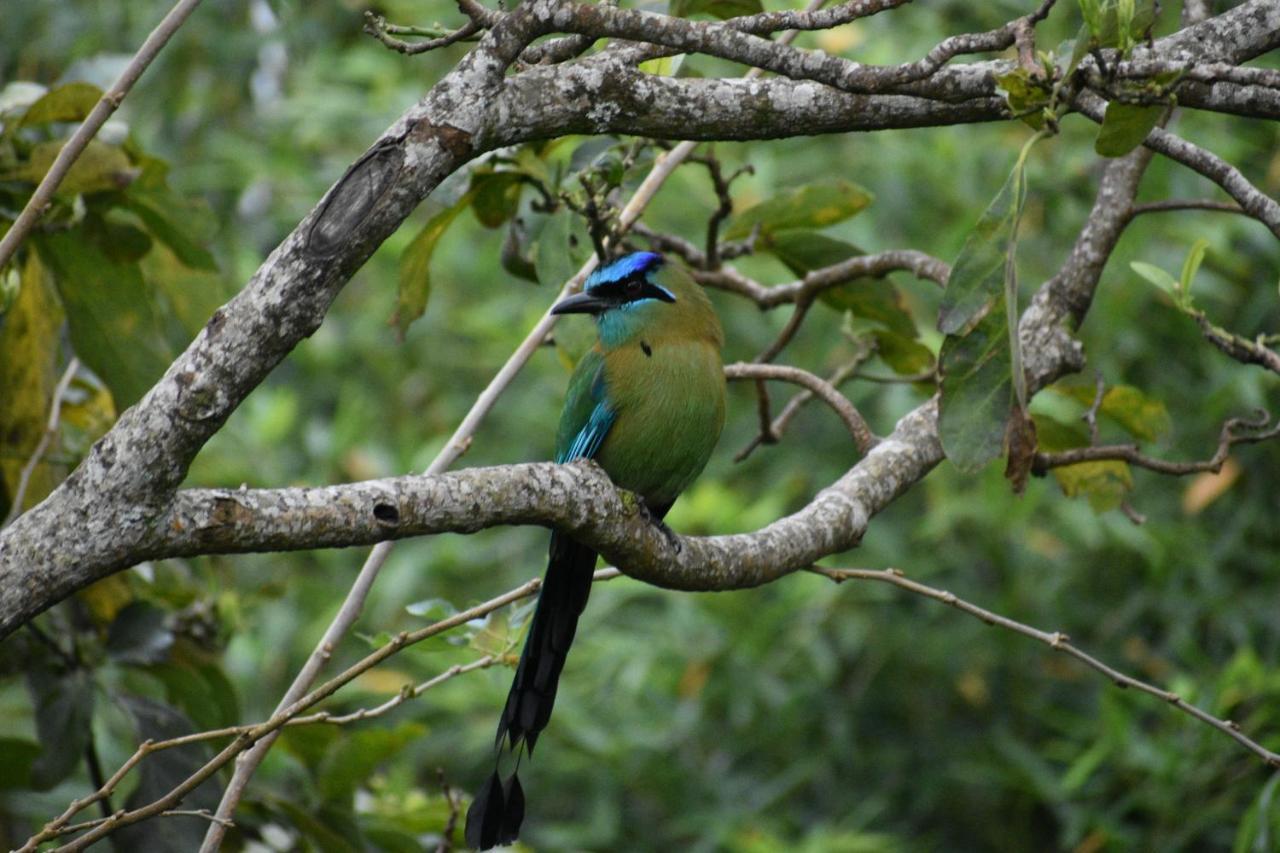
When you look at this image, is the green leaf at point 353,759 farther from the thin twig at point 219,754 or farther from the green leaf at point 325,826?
the thin twig at point 219,754

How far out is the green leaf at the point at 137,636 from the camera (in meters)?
2.92

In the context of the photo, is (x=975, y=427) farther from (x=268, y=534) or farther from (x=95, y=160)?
(x=95, y=160)

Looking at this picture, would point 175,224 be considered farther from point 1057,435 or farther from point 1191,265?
point 1191,265

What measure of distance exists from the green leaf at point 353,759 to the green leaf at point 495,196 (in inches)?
43.4

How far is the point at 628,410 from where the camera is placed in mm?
3053

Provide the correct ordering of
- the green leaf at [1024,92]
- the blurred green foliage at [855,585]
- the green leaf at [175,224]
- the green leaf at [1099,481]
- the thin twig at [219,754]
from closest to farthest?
the thin twig at [219,754] → the green leaf at [1024,92] → the green leaf at [175,224] → the green leaf at [1099,481] → the blurred green foliage at [855,585]

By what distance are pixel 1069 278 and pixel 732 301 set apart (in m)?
3.22

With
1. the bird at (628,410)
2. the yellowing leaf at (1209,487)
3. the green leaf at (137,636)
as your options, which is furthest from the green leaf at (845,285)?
the yellowing leaf at (1209,487)

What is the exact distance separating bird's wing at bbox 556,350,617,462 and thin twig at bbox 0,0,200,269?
135 centimetres

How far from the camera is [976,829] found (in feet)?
19.6

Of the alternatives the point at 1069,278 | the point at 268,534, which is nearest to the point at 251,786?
the point at 268,534

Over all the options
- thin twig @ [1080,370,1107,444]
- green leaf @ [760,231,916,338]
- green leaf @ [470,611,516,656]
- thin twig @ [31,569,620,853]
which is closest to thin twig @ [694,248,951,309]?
green leaf @ [760,231,916,338]

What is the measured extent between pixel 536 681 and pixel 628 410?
0.64 meters

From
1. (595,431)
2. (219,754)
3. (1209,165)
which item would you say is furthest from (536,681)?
(1209,165)
